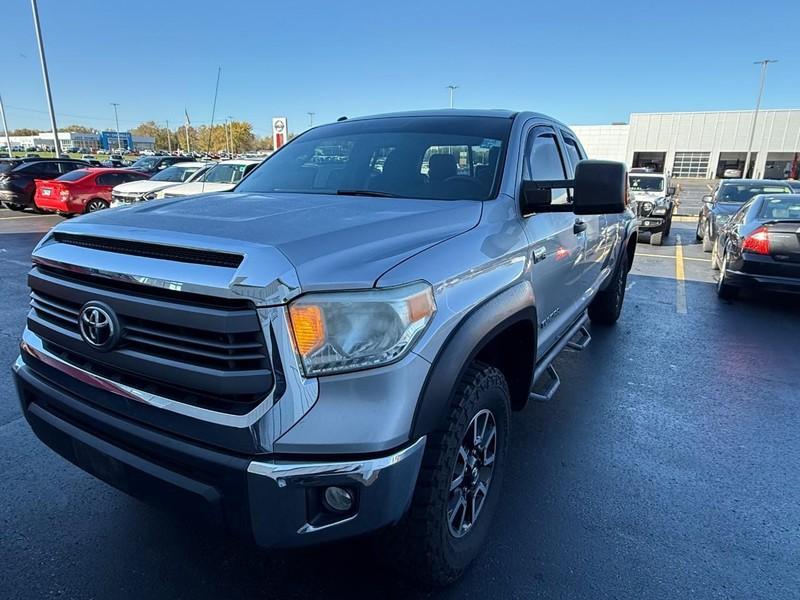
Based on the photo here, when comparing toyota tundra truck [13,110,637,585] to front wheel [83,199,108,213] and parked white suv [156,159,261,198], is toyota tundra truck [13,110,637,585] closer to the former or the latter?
parked white suv [156,159,261,198]

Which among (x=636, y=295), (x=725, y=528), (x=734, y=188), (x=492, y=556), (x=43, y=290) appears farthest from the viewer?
(x=734, y=188)

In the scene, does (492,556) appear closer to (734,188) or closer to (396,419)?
(396,419)

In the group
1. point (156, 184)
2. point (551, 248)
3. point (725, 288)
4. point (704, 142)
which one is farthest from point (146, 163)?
point (704, 142)

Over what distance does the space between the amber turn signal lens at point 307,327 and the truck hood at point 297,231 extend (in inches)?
2.8

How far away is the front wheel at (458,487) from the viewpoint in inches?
73.3

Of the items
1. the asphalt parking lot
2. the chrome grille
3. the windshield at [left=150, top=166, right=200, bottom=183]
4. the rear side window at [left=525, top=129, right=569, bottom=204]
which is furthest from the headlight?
the windshield at [left=150, top=166, right=200, bottom=183]

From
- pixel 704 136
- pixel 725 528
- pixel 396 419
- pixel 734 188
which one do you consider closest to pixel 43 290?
pixel 396 419

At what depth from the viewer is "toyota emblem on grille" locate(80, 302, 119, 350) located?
5.86 feet

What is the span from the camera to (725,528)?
8.52ft

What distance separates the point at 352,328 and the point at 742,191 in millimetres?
13259

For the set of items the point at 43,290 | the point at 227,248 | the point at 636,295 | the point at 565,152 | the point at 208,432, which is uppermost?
the point at 565,152

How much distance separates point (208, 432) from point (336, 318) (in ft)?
1.79

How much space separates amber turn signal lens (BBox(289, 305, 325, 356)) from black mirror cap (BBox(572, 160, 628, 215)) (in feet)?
4.81

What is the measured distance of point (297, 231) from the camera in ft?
6.03
